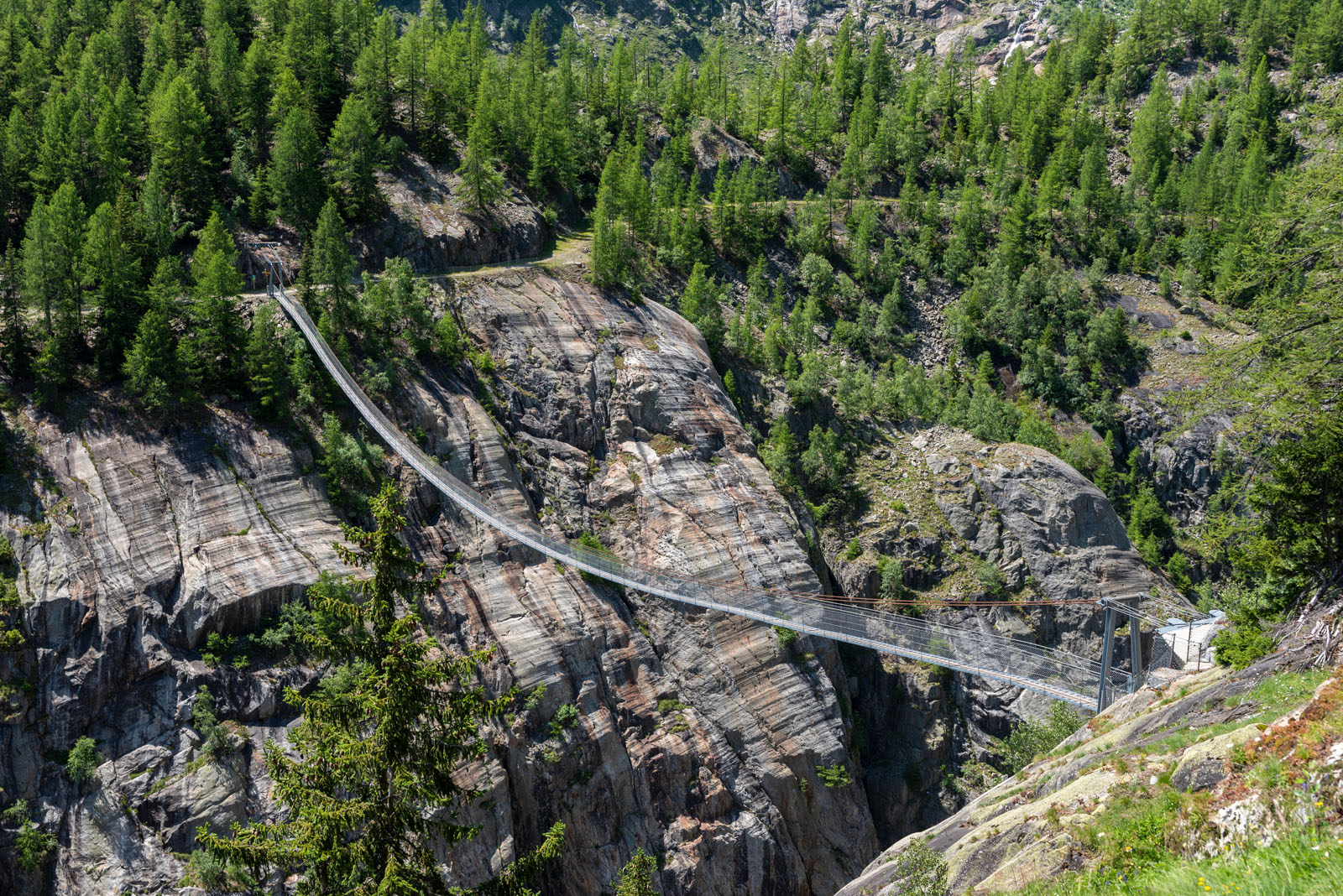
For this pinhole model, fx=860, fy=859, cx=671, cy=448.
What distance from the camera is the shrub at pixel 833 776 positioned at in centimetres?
3200

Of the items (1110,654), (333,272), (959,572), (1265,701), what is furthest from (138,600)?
(959,572)

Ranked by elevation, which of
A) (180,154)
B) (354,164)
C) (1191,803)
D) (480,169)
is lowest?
(480,169)

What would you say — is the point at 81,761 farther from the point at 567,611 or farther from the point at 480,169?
the point at 480,169

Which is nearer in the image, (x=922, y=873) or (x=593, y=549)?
(x=922, y=873)

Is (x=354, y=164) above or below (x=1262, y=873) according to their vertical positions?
below

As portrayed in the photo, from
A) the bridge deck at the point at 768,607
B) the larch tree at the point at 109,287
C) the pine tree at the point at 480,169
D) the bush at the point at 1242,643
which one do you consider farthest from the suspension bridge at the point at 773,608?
the pine tree at the point at 480,169

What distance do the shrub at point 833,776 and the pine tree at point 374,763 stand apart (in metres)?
21.9

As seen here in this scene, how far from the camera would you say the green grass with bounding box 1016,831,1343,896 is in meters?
5.92

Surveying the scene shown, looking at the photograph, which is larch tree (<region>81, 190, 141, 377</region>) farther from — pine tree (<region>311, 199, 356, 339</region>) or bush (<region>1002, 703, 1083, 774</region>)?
bush (<region>1002, 703, 1083, 774</region>)

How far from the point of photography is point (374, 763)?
36.4 ft

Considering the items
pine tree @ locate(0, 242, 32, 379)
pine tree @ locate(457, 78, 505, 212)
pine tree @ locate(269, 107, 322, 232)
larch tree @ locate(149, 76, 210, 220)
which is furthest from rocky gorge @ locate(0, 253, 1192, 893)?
larch tree @ locate(149, 76, 210, 220)

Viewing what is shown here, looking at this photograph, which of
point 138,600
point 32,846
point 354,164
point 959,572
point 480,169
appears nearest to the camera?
point 32,846

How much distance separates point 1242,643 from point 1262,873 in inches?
411

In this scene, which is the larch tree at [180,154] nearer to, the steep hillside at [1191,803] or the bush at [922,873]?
the bush at [922,873]
